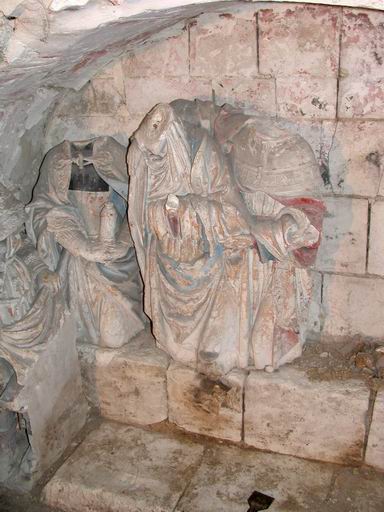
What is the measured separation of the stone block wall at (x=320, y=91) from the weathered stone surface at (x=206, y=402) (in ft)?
3.02

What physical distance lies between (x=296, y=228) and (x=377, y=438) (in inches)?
63.1

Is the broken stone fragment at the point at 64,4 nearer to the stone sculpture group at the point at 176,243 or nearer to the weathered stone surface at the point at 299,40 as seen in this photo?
the stone sculpture group at the point at 176,243

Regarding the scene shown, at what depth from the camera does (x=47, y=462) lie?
449 cm

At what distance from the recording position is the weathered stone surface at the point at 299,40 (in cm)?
401

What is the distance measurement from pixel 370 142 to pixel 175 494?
2794 mm

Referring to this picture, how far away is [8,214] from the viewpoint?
12.9 feet

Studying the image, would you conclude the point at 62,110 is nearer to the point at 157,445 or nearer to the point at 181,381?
the point at 181,381

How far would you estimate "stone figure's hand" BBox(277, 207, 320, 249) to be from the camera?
3729mm

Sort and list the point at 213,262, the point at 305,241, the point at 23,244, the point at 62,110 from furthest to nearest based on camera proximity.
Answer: the point at 62,110
the point at 23,244
the point at 213,262
the point at 305,241

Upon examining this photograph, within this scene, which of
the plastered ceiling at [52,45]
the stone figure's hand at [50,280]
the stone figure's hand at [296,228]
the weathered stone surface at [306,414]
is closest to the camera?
the plastered ceiling at [52,45]

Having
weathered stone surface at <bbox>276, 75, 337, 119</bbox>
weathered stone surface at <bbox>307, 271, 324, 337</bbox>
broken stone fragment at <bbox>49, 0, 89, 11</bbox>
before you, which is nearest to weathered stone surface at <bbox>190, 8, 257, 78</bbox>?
weathered stone surface at <bbox>276, 75, 337, 119</bbox>

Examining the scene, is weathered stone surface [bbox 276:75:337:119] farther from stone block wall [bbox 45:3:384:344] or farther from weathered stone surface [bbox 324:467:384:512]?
weathered stone surface [bbox 324:467:384:512]

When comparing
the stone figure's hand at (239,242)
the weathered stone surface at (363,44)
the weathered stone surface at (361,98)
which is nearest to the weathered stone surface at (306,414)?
the stone figure's hand at (239,242)

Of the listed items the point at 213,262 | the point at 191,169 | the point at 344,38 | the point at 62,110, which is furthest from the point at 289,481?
the point at 62,110
